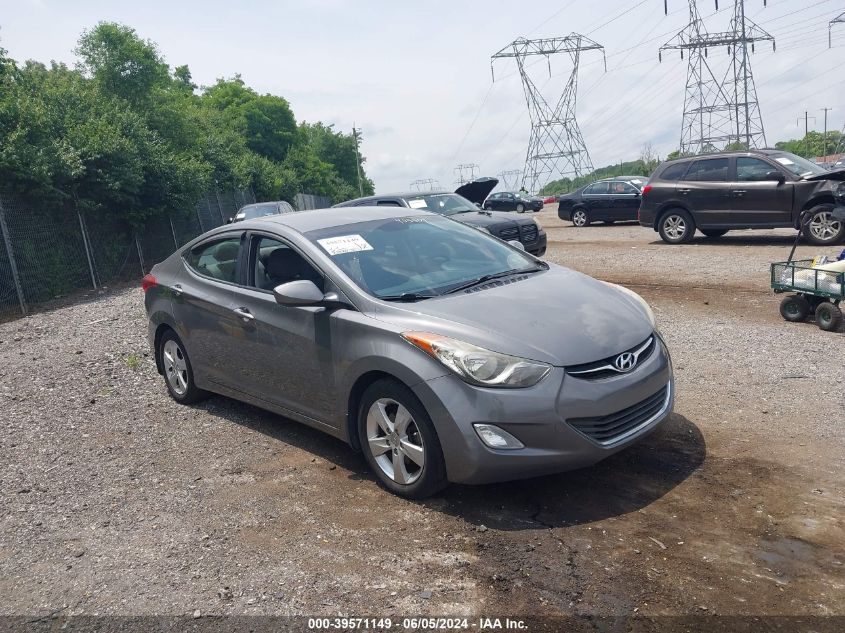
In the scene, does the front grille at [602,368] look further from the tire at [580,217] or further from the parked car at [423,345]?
the tire at [580,217]

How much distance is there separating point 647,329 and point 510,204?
38.3m

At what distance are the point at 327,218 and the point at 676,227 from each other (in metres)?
11.8

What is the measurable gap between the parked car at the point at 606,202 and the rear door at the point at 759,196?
702 centimetres

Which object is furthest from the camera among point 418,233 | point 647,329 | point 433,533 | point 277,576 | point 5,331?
point 5,331

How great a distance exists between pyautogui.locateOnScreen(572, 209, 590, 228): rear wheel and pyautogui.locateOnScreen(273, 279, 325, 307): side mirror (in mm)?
19757

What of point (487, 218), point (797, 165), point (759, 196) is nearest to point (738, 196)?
point (759, 196)

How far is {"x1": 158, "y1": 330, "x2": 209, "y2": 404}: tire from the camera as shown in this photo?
6227 millimetres

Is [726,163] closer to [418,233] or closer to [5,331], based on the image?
[418,233]

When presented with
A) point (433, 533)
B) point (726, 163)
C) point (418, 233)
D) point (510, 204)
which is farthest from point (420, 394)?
point (510, 204)

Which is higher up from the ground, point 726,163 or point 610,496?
point 726,163

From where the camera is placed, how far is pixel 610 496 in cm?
409

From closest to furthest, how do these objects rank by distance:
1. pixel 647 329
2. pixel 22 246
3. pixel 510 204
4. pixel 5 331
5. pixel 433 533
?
pixel 433 533 < pixel 647 329 < pixel 5 331 < pixel 22 246 < pixel 510 204

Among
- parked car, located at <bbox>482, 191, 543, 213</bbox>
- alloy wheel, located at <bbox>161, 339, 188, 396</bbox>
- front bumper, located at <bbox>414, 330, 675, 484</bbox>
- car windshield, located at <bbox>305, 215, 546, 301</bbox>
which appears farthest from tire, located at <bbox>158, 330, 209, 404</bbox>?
parked car, located at <bbox>482, 191, 543, 213</bbox>

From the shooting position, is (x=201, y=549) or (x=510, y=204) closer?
(x=201, y=549)
